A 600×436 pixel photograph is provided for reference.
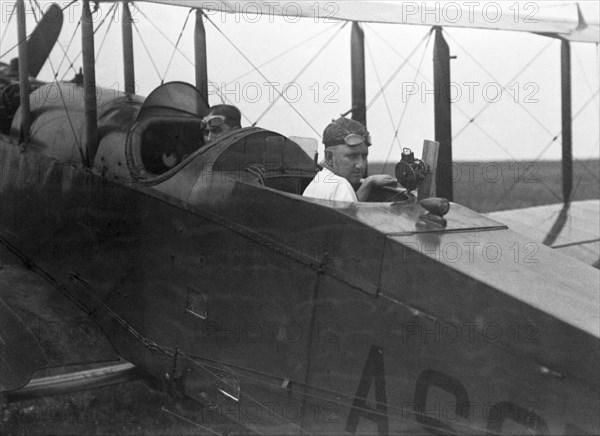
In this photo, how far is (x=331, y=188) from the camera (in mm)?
3965

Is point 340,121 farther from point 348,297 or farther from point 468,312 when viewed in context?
point 468,312

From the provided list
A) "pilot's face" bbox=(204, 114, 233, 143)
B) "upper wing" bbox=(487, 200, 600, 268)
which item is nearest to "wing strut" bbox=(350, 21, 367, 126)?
"upper wing" bbox=(487, 200, 600, 268)

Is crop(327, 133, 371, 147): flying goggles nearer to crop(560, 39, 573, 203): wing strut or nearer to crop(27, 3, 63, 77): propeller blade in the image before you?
crop(27, 3, 63, 77): propeller blade

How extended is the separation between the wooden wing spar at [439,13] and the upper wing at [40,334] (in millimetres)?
2739

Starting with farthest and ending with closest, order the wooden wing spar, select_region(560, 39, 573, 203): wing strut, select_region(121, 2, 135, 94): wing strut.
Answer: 1. select_region(560, 39, 573, 203): wing strut
2. the wooden wing spar
3. select_region(121, 2, 135, 94): wing strut

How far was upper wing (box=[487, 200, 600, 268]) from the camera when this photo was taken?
319 inches

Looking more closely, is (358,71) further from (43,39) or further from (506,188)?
(506,188)

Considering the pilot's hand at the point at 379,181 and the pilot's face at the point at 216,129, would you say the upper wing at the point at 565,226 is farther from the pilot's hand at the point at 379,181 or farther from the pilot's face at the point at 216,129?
the pilot's face at the point at 216,129

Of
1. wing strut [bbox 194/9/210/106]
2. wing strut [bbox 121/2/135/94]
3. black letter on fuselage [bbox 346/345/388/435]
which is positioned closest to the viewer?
black letter on fuselage [bbox 346/345/388/435]

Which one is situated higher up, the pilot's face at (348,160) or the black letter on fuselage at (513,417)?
the pilot's face at (348,160)

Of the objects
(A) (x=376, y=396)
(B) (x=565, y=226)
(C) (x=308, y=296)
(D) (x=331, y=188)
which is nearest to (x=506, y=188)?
(B) (x=565, y=226)

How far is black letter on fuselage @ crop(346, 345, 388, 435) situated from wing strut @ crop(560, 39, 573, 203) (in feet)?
29.9

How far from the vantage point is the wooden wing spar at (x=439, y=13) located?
7836 millimetres

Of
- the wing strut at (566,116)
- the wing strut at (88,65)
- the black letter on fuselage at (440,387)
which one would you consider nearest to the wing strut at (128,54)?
the wing strut at (88,65)
